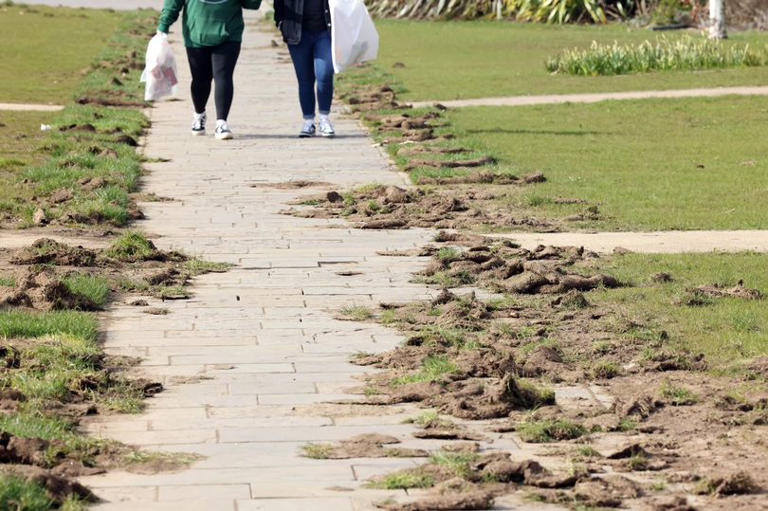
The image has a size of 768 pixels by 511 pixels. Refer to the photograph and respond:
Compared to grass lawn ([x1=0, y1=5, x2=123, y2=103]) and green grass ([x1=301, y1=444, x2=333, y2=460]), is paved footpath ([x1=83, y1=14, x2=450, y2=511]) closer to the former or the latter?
green grass ([x1=301, y1=444, x2=333, y2=460])

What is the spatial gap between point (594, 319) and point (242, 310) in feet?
6.15

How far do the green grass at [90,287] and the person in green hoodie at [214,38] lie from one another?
22.8 feet

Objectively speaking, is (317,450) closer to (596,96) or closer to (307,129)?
(307,129)

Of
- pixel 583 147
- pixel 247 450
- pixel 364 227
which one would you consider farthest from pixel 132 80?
pixel 247 450

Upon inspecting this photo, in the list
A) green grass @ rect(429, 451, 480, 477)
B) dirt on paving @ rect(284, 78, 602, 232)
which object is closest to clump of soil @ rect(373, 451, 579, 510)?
green grass @ rect(429, 451, 480, 477)

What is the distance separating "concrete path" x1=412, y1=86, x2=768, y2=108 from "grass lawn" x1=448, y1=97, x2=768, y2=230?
2.02 ft

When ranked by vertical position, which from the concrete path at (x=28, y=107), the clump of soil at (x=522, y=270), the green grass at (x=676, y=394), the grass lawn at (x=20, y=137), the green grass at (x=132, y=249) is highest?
the green grass at (x=676, y=394)

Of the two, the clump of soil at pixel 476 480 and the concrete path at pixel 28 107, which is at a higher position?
the clump of soil at pixel 476 480

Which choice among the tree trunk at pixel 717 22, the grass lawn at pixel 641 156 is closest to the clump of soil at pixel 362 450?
the grass lawn at pixel 641 156

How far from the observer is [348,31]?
51.8 ft

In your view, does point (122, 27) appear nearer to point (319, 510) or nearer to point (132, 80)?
point (132, 80)

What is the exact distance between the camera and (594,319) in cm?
812

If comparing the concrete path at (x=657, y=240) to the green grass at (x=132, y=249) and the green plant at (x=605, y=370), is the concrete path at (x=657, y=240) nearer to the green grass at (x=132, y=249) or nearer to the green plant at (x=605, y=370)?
the green grass at (x=132, y=249)

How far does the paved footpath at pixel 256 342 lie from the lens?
5.48 meters
